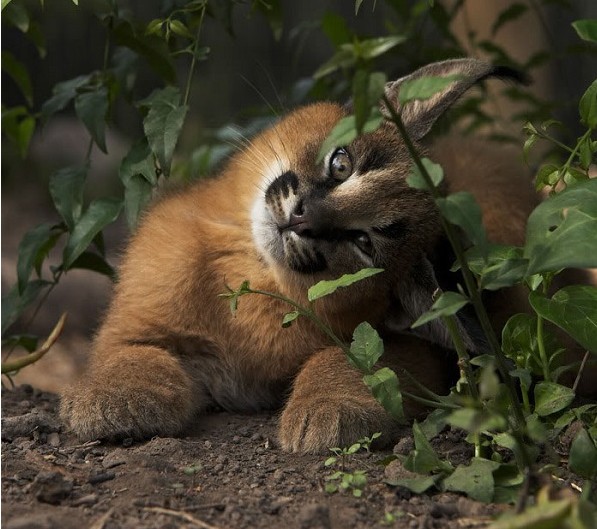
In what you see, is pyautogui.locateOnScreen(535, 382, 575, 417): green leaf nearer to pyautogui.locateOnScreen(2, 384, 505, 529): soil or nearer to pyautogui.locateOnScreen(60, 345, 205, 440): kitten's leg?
pyautogui.locateOnScreen(2, 384, 505, 529): soil

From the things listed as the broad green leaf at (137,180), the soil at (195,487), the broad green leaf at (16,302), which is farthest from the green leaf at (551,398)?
the broad green leaf at (16,302)

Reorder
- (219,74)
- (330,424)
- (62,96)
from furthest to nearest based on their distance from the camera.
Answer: (219,74) → (62,96) → (330,424)

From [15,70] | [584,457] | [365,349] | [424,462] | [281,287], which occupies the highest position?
[15,70]

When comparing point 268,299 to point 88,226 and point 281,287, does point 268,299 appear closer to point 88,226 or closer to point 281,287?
point 281,287

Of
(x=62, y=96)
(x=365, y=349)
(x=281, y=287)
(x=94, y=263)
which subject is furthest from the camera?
(x=94, y=263)

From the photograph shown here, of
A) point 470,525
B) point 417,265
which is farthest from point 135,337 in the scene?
point 470,525

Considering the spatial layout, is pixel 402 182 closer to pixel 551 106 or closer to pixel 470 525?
pixel 470 525

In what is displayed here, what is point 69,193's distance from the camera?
169 inches

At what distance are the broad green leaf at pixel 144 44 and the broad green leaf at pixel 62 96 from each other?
0.28 metres

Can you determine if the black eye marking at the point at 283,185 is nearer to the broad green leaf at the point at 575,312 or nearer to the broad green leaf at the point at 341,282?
the broad green leaf at the point at 341,282

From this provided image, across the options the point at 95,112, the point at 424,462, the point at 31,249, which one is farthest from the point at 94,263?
the point at 424,462

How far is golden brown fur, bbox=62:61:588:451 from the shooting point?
3.60m

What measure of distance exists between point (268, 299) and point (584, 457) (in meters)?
1.57

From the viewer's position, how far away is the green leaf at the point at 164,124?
3.92 m
